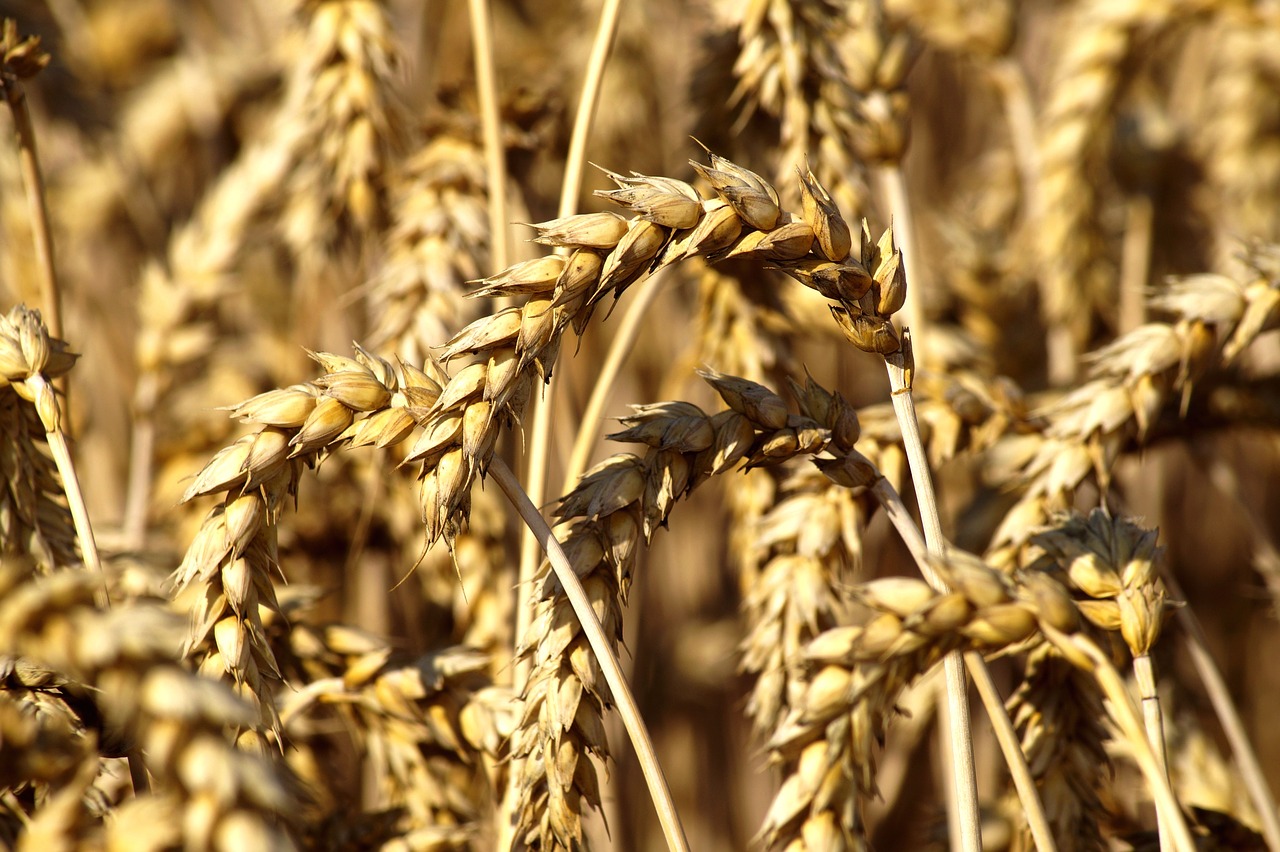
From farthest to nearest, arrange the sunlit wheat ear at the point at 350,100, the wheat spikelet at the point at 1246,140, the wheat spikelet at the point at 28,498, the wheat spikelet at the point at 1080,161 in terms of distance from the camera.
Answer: the wheat spikelet at the point at 1246,140
the wheat spikelet at the point at 1080,161
the sunlit wheat ear at the point at 350,100
the wheat spikelet at the point at 28,498

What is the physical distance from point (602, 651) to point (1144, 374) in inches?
33.7

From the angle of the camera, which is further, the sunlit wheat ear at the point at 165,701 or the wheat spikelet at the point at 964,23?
the wheat spikelet at the point at 964,23

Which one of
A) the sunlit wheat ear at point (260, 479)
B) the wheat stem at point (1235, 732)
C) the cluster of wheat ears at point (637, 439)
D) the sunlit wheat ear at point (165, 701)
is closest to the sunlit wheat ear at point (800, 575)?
the cluster of wheat ears at point (637, 439)

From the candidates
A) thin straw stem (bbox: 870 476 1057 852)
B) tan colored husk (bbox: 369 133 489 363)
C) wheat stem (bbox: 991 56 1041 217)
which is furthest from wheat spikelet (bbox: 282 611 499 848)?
wheat stem (bbox: 991 56 1041 217)

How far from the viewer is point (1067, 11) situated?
323 centimetres

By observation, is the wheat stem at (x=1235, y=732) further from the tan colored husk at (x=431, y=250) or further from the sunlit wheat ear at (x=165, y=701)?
the sunlit wheat ear at (x=165, y=701)

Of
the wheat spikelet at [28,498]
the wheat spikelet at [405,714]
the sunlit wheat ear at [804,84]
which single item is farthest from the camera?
the sunlit wheat ear at [804,84]

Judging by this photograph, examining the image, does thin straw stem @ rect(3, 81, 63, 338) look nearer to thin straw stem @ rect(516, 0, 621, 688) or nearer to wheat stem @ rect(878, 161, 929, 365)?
thin straw stem @ rect(516, 0, 621, 688)

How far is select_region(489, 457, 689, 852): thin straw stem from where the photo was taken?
3.01 ft

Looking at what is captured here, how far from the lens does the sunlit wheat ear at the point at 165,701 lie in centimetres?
62

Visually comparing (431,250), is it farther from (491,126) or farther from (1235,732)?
(1235,732)

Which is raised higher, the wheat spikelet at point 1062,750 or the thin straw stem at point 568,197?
the thin straw stem at point 568,197

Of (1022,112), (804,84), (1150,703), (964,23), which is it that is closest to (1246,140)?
(1022,112)

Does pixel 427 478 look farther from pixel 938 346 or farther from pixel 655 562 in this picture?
pixel 655 562
